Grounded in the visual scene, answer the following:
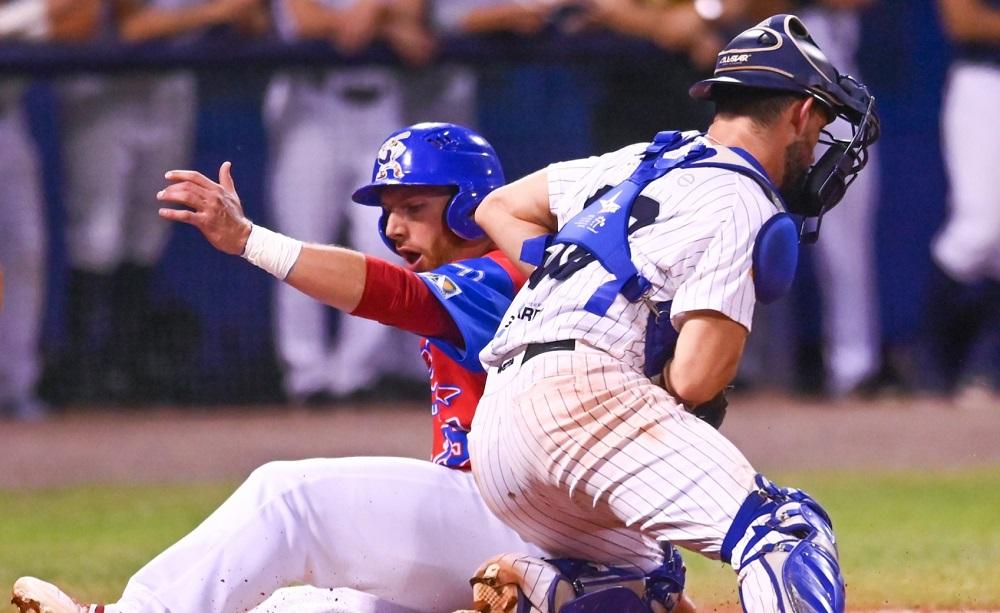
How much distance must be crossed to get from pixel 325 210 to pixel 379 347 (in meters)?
0.89

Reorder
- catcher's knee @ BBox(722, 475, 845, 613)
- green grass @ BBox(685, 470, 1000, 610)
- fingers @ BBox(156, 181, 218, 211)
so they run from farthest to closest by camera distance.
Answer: green grass @ BBox(685, 470, 1000, 610) → fingers @ BBox(156, 181, 218, 211) → catcher's knee @ BBox(722, 475, 845, 613)

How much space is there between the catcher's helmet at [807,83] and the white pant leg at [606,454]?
610 millimetres

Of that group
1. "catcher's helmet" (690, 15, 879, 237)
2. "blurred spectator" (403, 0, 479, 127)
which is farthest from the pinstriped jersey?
"blurred spectator" (403, 0, 479, 127)

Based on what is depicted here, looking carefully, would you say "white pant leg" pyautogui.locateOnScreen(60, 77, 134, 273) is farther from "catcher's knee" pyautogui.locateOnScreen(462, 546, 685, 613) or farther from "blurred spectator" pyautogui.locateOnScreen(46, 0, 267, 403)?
"catcher's knee" pyautogui.locateOnScreen(462, 546, 685, 613)

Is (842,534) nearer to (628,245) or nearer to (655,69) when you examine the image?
(628,245)

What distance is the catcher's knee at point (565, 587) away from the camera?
3535 millimetres

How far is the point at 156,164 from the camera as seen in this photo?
10.1m

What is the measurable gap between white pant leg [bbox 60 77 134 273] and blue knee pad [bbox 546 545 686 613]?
6944 millimetres

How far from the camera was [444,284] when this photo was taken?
3877 millimetres

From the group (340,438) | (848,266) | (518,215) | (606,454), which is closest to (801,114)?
(518,215)

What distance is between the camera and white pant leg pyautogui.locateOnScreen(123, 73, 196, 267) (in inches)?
397

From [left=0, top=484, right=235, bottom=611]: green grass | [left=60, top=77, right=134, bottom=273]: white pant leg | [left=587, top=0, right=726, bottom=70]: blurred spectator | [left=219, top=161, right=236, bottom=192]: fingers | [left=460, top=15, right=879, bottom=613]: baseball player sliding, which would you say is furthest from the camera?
[left=60, top=77, right=134, bottom=273]: white pant leg

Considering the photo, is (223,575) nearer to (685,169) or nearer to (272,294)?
(685,169)

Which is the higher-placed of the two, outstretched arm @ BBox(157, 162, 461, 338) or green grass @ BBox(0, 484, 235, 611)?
outstretched arm @ BBox(157, 162, 461, 338)
